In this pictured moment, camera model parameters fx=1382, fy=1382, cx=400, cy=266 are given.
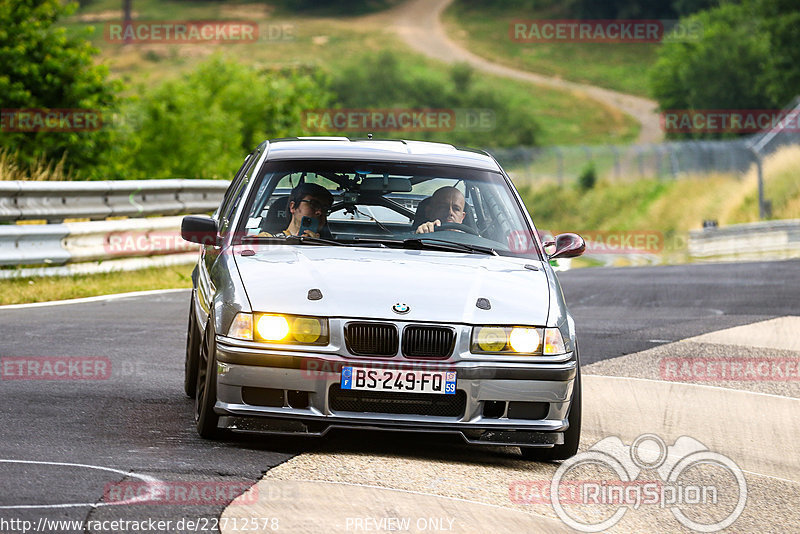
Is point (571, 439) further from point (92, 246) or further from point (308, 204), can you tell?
point (92, 246)

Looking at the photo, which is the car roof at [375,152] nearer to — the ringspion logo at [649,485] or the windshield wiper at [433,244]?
the windshield wiper at [433,244]

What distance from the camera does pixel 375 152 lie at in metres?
8.10

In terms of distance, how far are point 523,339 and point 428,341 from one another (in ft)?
1.57

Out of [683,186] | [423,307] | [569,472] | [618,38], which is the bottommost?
[569,472]

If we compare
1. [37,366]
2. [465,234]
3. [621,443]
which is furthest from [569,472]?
[37,366]

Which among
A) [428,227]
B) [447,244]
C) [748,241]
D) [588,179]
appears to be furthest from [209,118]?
[447,244]

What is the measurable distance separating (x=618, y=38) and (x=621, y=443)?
12417 cm

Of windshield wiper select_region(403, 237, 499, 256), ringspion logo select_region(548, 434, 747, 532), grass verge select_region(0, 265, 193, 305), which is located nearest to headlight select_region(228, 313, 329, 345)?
windshield wiper select_region(403, 237, 499, 256)

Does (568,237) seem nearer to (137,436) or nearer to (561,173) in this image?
(137,436)

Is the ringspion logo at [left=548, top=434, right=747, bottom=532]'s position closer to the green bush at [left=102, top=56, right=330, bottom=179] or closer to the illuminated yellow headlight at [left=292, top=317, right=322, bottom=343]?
the illuminated yellow headlight at [left=292, top=317, right=322, bottom=343]

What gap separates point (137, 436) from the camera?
701cm

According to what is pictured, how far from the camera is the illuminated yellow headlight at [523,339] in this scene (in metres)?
6.65

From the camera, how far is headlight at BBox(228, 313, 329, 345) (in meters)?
6.51

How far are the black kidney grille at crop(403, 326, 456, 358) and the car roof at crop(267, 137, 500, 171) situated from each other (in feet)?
5.71
